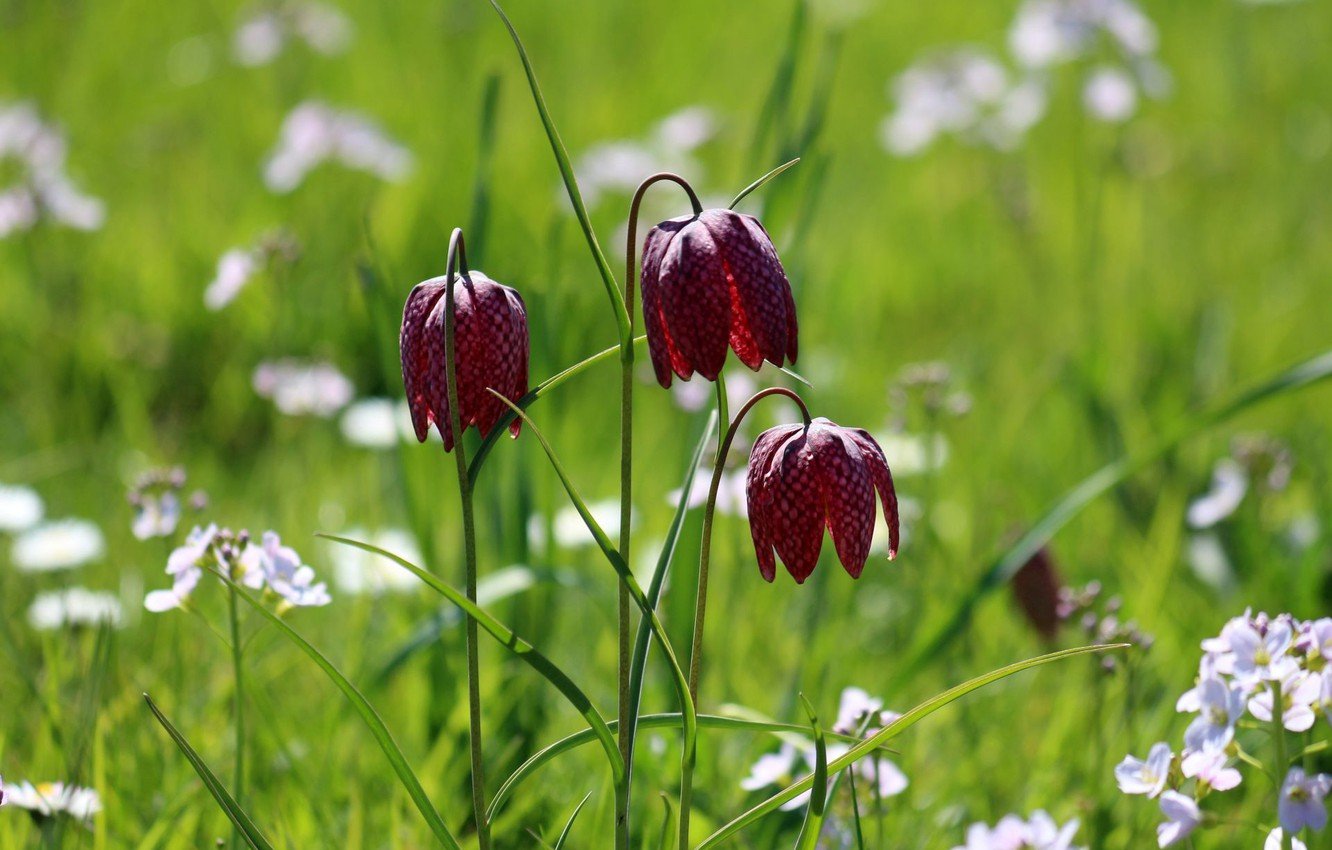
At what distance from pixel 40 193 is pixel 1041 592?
159cm

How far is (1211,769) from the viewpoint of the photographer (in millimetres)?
972

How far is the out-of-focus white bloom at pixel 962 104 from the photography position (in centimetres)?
298

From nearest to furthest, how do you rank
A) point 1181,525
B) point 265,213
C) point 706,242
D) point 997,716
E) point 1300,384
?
point 706,242
point 1300,384
point 997,716
point 1181,525
point 265,213

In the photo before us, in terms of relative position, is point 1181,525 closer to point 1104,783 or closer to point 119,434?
point 1104,783

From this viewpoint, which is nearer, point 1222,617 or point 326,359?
point 1222,617

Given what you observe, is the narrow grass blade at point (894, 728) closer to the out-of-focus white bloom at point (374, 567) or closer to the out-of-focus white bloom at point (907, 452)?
the out-of-focus white bloom at point (374, 567)

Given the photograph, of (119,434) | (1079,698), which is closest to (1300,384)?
(1079,698)

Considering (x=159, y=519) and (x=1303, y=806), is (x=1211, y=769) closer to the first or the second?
(x=1303, y=806)

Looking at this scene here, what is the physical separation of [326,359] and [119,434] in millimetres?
487

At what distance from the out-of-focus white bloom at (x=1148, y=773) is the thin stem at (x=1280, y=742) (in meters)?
0.07

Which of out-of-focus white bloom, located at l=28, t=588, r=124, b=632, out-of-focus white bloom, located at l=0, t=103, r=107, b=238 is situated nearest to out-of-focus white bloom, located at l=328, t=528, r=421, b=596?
out-of-focus white bloom, located at l=28, t=588, r=124, b=632

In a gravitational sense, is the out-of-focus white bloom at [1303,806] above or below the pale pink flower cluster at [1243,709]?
below

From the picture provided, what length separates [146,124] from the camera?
3428 millimetres

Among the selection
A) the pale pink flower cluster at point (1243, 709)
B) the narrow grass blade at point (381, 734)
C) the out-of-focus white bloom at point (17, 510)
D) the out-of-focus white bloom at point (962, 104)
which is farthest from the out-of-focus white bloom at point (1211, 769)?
the out-of-focus white bloom at point (962, 104)
